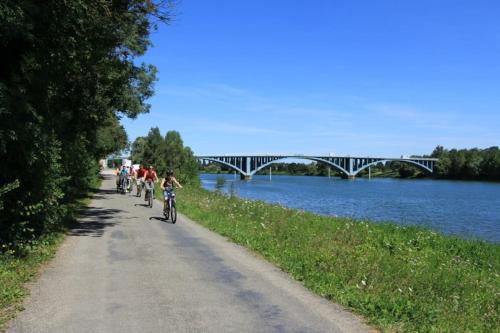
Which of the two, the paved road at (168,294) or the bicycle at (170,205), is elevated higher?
the bicycle at (170,205)

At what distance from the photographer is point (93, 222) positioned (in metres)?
16.0

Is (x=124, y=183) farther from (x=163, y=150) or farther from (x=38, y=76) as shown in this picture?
(x=163, y=150)

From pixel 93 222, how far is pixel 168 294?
375 inches

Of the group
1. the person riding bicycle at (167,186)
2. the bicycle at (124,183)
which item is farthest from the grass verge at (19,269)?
the bicycle at (124,183)

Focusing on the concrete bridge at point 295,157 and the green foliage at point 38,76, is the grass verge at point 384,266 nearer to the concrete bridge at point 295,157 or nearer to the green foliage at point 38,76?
the green foliage at point 38,76

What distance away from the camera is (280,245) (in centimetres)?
1151

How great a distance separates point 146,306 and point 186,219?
11371mm

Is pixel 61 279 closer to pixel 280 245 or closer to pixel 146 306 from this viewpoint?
pixel 146 306

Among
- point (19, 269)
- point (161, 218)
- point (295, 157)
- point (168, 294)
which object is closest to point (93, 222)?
point (161, 218)

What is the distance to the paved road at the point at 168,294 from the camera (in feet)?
19.2

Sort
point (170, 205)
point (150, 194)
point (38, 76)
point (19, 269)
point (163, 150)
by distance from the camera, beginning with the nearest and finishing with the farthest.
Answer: point (19, 269) < point (38, 76) < point (170, 205) < point (150, 194) < point (163, 150)

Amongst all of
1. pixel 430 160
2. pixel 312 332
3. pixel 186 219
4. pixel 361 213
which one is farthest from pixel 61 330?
pixel 430 160

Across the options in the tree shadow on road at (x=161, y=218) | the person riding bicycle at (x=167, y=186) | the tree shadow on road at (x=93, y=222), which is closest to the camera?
the tree shadow on road at (x=93, y=222)

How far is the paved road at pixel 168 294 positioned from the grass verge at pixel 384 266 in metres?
0.44
